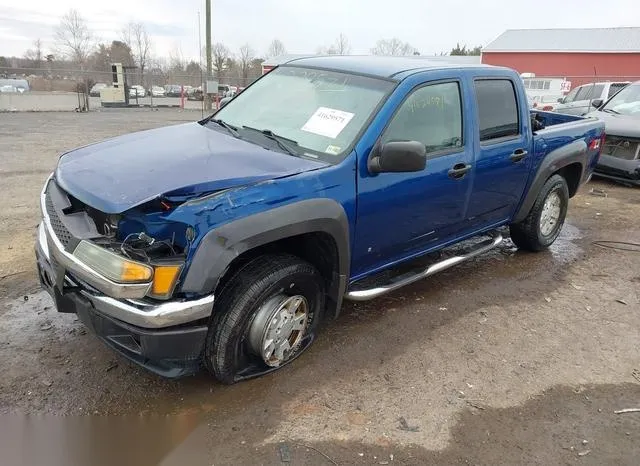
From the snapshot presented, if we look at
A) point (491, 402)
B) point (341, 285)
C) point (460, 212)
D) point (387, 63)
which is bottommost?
point (491, 402)

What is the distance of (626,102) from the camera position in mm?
9773

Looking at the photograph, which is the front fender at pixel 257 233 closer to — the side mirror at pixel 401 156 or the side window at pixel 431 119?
the side mirror at pixel 401 156

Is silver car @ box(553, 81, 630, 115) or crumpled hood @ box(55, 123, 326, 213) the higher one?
silver car @ box(553, 81, 630, 115)

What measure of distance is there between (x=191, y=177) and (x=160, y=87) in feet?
117

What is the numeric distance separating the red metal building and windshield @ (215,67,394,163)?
33.4m

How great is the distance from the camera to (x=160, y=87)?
117 ft

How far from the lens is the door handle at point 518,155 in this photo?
14.5 ft

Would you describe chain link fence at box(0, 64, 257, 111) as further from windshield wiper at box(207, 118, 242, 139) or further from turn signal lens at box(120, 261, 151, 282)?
turn signal lens at box(120, 261, 151, 282)

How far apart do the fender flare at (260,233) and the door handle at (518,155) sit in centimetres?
201

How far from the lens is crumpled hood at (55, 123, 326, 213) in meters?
2.65

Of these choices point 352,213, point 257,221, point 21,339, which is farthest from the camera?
point 21,339

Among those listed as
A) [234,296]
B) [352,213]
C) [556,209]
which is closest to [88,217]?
[234,296]

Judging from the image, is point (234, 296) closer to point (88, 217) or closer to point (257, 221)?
point (257, 221)

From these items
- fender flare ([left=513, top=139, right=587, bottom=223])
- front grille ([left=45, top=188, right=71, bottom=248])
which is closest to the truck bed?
fender flare ([left=513, top=139, right=587, bottom=223])
